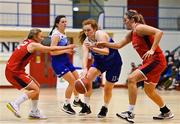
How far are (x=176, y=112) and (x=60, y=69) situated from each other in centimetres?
300

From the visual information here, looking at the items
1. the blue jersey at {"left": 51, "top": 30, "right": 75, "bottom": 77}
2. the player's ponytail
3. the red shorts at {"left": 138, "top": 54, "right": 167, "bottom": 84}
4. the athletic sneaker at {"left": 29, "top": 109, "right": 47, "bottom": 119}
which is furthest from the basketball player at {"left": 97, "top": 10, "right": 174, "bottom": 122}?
the athletic sneaker at {"left": 29, "top": 109, "right": 47, "bottom": 119}

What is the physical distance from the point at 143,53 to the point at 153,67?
13.2 inches

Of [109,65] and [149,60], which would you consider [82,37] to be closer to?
[109,65]

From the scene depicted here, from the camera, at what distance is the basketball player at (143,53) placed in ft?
26.7

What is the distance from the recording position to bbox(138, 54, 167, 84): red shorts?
8469 millimetres

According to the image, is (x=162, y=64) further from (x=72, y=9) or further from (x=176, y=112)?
(x=72, y=9)

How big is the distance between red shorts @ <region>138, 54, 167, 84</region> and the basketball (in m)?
1.18

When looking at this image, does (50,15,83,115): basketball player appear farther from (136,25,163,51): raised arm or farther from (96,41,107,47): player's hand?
(136,25,163,51): raised arm

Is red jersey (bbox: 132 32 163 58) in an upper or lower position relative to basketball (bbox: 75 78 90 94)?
upper

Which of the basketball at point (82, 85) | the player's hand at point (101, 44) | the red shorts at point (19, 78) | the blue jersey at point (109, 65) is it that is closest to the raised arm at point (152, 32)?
the player's hand at point (101, 44)

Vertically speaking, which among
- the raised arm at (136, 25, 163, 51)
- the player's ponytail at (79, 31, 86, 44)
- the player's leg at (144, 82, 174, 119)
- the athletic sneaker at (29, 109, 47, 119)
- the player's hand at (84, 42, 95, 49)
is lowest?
the athletic sneaker at (29, 109, 47, 119)

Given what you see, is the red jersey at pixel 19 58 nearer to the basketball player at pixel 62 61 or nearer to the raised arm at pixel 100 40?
the basketball player at pixel 62 61

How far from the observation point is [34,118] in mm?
8836

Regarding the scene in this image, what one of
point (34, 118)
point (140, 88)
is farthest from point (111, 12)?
point (34, 118)
